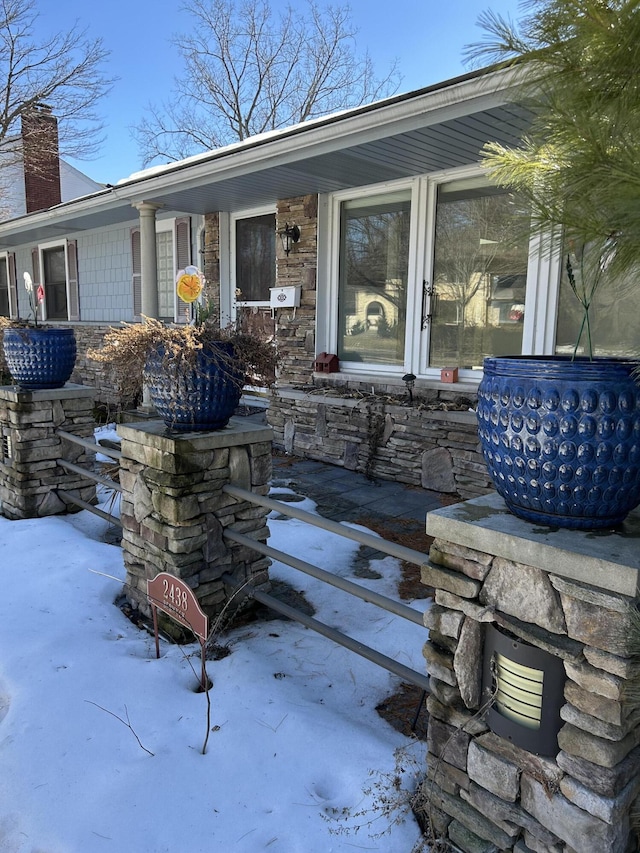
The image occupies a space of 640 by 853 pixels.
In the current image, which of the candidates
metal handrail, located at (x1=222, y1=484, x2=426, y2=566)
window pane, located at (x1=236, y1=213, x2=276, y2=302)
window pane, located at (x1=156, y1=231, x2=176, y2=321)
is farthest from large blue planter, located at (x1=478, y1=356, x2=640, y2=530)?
window pane, located at (x1=156, y1=231, x2=176, y2=321)

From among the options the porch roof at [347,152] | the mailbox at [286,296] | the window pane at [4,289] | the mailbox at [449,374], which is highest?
the porch roof at [347,152]

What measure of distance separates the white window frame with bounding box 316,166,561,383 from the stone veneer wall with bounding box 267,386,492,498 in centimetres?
40

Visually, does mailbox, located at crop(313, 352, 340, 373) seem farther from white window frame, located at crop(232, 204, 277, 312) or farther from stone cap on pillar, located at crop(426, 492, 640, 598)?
stone cap on pillar, located at crop(426, 492, 640, 598)

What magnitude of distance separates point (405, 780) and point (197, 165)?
5.38 meters

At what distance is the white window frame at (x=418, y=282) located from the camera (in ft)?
14.9

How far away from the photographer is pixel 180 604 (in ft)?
7.19

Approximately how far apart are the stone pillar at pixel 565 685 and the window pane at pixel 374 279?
417cm

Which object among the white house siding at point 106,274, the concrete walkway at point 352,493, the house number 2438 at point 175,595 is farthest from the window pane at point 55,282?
the house number 2438 at point 175,595

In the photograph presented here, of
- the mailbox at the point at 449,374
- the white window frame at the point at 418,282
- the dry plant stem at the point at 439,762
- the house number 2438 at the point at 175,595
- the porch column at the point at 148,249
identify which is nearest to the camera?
the dry plant stem at the point at 439,762

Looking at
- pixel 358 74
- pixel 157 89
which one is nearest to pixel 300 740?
pixel 358 74

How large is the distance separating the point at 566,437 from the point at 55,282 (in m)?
11.9

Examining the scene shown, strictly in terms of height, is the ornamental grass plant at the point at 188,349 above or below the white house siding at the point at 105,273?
below

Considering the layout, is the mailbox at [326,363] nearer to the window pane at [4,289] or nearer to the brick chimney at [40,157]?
the window pane at [4,289]

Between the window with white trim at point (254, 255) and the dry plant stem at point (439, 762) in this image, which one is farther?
the window with white trim at point (254, 255)
